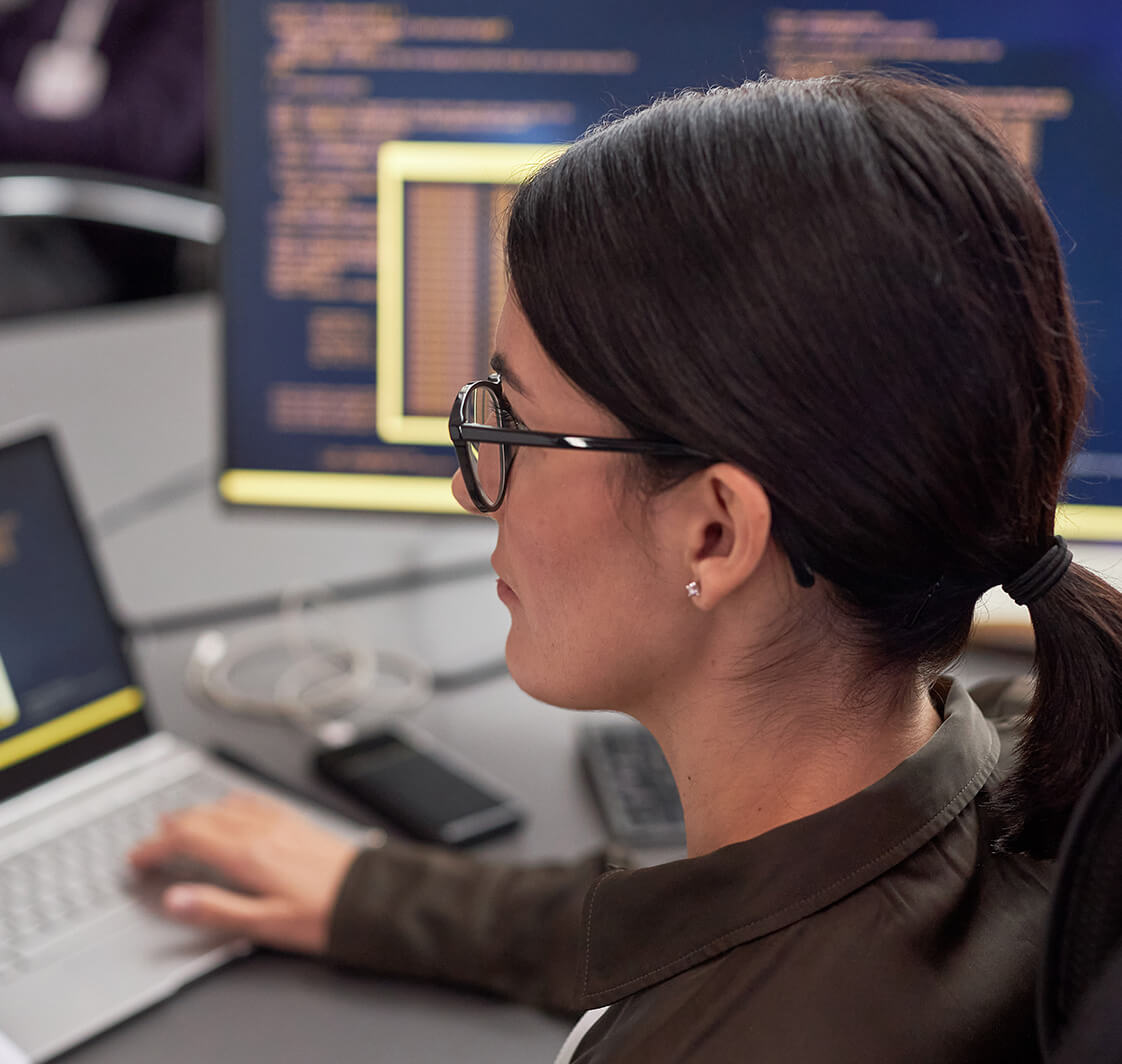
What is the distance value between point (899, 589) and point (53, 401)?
4.45 feet

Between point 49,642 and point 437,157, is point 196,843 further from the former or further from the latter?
→ point 437,157

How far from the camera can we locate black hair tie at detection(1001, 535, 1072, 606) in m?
0.55

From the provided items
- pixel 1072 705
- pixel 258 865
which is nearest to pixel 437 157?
pixel 258 865

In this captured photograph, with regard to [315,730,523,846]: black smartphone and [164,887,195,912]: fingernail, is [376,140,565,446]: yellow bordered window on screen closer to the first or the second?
[315,730,523,846]: black smartphone

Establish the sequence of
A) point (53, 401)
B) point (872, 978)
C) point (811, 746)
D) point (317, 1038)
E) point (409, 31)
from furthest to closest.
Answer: point (53, 401) → point (409, 31) → point (317, 1038) → point (811, 746) → point (872, 978)

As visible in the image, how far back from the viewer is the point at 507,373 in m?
0.59

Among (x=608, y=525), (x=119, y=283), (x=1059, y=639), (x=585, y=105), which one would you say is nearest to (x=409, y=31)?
(x=585, y=105)

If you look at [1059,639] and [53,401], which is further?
[53,401]

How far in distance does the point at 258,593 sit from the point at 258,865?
501 mm

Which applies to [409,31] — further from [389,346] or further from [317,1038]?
[317,1038]

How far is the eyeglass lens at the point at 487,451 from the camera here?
2.01 feet

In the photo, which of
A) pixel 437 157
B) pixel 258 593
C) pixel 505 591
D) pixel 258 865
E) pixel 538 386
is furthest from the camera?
pixel 258 593

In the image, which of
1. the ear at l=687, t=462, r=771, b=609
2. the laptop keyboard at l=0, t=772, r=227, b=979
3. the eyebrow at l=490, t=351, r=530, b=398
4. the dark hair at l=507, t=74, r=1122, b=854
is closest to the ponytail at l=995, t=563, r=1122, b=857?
the dark hair at l=507, t=74, r=1122, b=854

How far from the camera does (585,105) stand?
1002mm
